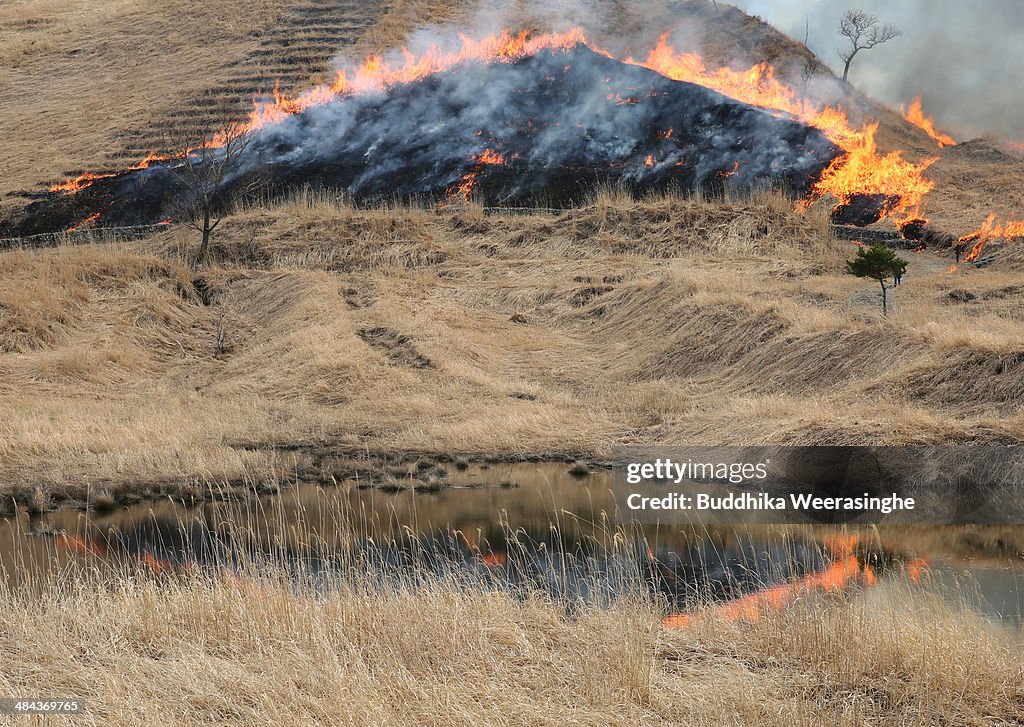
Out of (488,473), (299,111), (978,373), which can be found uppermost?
(299,111)

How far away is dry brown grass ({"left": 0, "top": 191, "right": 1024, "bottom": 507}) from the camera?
57.5 feet

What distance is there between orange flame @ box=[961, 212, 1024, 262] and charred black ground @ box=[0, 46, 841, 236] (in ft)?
30.5

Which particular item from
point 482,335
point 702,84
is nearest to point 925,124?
point 702,84

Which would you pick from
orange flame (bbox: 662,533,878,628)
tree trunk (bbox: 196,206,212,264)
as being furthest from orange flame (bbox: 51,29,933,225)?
orange flame (bbox: 662,533,878,628)

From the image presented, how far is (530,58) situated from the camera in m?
53.3

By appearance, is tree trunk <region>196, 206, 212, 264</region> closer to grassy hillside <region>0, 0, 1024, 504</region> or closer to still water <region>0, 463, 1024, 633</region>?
grassy hillside <region>0, 0, 1024, 504</region>

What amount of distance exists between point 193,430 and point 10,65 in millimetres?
55450

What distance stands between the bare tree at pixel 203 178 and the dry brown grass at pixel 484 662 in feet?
99.0

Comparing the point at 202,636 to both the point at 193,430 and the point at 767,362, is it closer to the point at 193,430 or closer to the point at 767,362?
the point at 193,430

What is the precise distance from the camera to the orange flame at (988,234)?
30109mm

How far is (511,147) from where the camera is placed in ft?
153

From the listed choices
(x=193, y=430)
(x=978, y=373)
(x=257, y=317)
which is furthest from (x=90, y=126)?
(x=978, y=373)

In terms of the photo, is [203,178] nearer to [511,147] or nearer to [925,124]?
[511,147]

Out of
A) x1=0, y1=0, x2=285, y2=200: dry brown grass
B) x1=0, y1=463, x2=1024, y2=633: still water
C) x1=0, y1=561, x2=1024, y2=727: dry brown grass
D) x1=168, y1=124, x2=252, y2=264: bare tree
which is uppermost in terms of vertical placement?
x1=0, y1=0, x2=285, y2=200: dry brown grass
